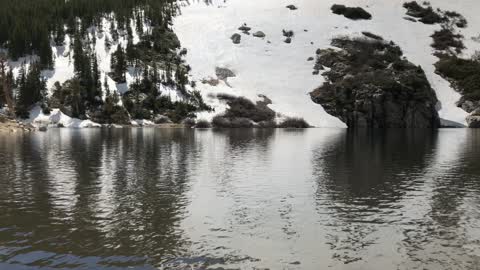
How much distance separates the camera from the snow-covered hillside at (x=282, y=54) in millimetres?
149500

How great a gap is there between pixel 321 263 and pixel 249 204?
34.2 feet

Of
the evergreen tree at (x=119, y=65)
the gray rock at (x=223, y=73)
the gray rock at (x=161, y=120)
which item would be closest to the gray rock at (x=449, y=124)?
the gray rock at (x=223, y=73)

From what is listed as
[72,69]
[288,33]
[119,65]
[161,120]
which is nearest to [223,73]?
[161,120]

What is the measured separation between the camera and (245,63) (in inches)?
6654

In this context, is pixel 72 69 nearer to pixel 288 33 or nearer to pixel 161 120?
pixel 161 120

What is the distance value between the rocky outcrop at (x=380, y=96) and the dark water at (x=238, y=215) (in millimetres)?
95510

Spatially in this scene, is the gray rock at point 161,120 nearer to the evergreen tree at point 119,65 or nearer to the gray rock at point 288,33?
the evergreen tree at point 119,65

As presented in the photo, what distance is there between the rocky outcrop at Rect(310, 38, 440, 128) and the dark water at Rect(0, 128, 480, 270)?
95.5m

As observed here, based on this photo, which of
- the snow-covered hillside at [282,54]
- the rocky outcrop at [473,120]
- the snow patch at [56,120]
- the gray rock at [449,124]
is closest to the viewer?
the snow patch at [56,120]

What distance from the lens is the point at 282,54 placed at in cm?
17500

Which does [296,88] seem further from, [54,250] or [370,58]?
[54,250]

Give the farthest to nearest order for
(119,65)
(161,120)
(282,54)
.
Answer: (282,54)
(119,65)
(161,120)

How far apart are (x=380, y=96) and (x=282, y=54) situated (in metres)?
47.7

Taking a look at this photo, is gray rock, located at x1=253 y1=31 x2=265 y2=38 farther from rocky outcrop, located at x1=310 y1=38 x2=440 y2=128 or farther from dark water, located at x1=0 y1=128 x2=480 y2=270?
dark water, located at x1=0 y1=128 x2=480 y2=270
